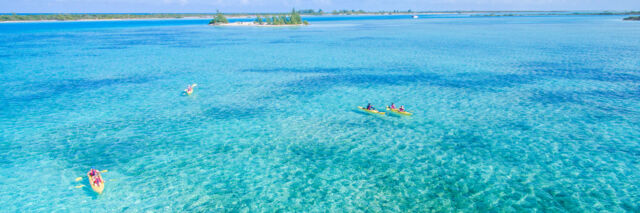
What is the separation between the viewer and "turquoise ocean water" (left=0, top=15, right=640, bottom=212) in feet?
65.5

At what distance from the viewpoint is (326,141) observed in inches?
1078

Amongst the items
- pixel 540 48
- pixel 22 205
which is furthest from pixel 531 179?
pixel 540 48

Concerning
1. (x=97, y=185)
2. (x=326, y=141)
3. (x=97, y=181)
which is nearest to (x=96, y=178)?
(x=97, y=181)

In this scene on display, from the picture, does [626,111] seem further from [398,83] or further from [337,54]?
[337,54]

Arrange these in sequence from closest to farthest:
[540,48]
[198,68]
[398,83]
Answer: [398,83] < [198,68] < [540,48]

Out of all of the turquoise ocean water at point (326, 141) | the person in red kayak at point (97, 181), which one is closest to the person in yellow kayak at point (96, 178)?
the person in red kayak at point (97, 181)

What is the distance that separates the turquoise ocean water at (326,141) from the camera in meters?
20.0

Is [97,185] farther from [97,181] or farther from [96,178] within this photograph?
[96,178]

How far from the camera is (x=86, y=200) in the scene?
1994 cm

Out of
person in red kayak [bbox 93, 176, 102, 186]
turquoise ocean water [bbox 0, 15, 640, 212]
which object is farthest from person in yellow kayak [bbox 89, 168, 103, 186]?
turquoise ocean water [bbox 0, 15, 640, 212]

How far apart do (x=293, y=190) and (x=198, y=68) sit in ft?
154

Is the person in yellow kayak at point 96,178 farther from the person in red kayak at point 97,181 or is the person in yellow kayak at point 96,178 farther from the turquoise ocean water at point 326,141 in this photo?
the turquoise ocean water at point 326,141

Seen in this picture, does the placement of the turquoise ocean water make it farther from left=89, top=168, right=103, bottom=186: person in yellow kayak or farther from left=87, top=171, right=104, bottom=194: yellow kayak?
left=89, top=168, right=103, bottom=186: person in yellow kayak

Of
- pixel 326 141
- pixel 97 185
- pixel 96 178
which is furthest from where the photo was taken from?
pixel 326 141
